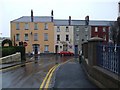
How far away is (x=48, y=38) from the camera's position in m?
77.7

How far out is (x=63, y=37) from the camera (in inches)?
3098

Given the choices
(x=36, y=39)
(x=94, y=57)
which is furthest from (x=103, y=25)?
(x=94, y=57)

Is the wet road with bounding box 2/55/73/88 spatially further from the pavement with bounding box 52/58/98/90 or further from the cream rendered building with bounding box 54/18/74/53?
the cream rendered building with bounding box 54/18/74/53

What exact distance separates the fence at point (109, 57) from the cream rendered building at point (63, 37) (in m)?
65.9

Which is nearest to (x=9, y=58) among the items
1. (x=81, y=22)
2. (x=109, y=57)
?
(x=109, y=57)

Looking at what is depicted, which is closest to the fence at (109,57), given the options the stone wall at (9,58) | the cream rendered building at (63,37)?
the stone wall at (9,58)

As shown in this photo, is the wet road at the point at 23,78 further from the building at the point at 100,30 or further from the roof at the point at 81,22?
the building at the point at 100,30

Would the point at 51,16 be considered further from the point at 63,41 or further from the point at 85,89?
the point at 85,89

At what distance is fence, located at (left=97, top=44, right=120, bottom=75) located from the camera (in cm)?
902

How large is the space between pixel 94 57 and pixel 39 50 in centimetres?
6564

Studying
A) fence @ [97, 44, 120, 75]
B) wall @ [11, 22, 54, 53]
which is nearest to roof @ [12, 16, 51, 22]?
wall @ [11, 22, 54, 53]

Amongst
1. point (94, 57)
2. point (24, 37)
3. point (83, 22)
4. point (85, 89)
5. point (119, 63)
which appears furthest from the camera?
point (83, 22)

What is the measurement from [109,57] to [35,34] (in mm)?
68187

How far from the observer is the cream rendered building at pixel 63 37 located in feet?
256
